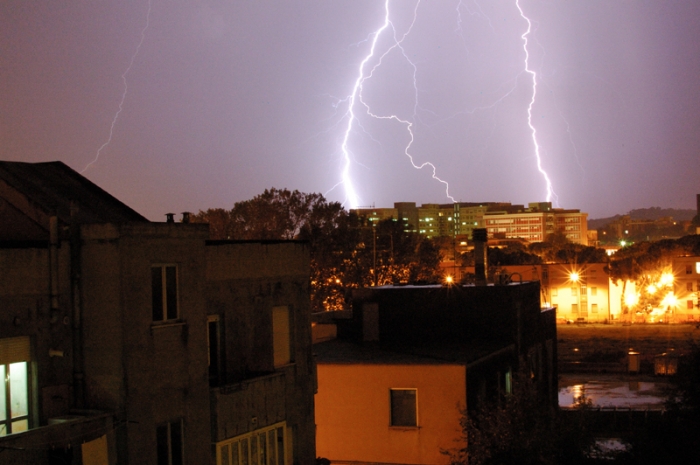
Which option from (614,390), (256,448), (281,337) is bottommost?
(614,390)

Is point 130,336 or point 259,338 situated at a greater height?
point 130,336

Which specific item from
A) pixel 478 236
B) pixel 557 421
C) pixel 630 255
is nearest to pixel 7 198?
pixel 557 421

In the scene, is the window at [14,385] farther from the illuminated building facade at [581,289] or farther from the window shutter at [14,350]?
the illuminated building facade at [581,289]

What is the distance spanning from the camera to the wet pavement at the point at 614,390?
2664cm

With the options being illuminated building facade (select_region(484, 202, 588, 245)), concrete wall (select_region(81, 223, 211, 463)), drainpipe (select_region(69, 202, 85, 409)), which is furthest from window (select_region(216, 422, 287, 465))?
illuminated building facade (select_region(484, 202, 588, 245))

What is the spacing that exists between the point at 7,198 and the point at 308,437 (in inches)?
243

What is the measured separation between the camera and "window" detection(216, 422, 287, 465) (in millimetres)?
11148

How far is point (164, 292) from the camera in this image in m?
10.1

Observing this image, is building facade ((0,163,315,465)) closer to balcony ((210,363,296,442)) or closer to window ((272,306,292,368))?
balcony ((210,363,296,442))

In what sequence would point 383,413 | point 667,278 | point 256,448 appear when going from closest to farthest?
1. point 256,448
2. point 383,413
3. point 667,278

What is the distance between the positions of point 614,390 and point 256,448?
2185 centimetres

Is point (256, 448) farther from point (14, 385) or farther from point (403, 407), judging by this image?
point (403, 407)

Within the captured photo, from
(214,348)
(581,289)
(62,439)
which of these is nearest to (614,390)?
(214,348)

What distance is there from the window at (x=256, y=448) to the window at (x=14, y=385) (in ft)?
9.49
